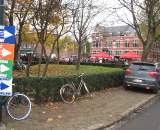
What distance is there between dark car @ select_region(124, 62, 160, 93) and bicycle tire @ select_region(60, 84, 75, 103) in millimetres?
6712

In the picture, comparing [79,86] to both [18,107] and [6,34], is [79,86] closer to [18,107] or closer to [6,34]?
[18,107]

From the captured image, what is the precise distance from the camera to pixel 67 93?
48.2 feet

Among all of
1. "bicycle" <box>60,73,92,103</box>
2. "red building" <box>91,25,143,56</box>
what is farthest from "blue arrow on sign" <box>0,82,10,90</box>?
"red building" <box>91,25,143,56</box>

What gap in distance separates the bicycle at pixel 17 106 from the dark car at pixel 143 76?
11124mm

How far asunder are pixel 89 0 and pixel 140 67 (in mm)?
14393

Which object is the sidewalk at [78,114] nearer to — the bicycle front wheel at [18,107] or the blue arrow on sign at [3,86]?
the bicycle front wheel at [18,107]

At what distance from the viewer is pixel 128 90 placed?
21.2 m

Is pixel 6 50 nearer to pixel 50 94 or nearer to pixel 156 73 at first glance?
pixel 50 94

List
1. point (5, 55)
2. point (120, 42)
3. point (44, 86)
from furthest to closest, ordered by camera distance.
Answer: point (120, 42), point (44, 86), point (5, 55)

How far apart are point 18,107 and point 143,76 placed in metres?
11.5

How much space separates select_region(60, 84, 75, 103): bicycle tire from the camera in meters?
14.4

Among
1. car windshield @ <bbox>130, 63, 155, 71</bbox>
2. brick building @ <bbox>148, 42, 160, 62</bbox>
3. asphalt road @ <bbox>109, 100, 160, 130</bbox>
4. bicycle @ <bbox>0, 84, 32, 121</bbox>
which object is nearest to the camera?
bicycle @ <bbox>0, 84, 32, 121</bbox>

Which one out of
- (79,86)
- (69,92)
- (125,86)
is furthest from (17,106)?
(125,86)

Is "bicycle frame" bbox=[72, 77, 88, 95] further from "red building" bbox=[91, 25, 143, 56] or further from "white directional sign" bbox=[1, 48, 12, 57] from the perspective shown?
"red building" bbox=[91, 25, 143, 56]
